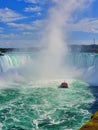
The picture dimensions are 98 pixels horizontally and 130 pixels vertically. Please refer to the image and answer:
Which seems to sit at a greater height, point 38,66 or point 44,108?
point 38,66

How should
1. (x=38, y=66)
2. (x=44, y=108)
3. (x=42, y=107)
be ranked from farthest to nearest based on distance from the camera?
(x=38, y=66), (x=42, y=107), (x=44, y=108)

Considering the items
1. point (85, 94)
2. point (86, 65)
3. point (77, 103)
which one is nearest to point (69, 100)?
point (77, 103)

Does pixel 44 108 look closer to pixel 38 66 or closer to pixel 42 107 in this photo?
pixel 42 107

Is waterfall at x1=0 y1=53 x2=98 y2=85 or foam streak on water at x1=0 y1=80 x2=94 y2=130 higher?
waterfall at x1=0 y1=53 x2=98 y2=85

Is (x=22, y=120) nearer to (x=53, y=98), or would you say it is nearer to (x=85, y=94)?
(x=53, y=98)

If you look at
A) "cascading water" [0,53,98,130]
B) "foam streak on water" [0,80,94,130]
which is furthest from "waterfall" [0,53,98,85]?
"foam streak on water" [0,80,94,130]

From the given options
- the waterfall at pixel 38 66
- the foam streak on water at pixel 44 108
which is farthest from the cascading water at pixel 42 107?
the waterfall at pixel 38 66

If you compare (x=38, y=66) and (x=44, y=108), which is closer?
(x=44, y=108)

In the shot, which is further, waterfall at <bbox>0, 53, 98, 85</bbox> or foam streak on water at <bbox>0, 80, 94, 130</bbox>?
waterfall at <bbox>0, 53, 98, 85</bbox>

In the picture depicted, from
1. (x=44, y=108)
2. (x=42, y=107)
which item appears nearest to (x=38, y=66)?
(x=42, y=107)

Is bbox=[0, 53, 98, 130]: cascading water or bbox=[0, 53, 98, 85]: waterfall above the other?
bbox=[0, 53, 98, 85]: waterfall

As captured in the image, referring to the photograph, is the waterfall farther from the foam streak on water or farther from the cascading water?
the foam streak on water
